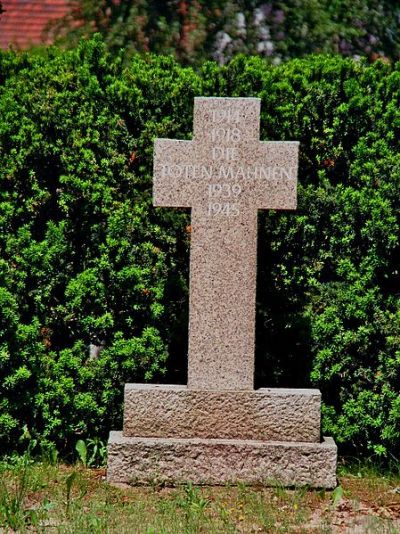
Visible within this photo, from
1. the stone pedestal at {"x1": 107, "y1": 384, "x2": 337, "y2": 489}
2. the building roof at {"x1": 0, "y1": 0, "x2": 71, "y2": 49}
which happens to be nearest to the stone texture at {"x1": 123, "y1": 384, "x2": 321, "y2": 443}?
the stone pedestal at {"x1": 107, "y1": 384, "x2": 337, "y2": 489}

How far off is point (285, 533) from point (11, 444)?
1991 millimetres

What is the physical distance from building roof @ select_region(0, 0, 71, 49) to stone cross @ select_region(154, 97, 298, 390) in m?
6.17

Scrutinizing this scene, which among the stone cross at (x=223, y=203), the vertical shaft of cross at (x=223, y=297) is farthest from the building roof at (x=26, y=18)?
the vertical shaft of cross at (x=223, y=297)

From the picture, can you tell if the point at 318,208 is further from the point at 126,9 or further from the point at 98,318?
the point at 126,9

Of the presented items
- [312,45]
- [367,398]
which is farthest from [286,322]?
[312,45]

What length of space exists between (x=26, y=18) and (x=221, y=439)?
290 inches

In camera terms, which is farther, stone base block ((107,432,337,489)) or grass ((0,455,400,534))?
stone base block ((107,432,337,489))

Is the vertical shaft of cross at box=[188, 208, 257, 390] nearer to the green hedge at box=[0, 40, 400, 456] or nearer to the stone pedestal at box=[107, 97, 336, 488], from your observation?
the stone pedestal at box=[107, 97, 336, 488]

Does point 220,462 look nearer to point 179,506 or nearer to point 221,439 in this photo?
point 221,439

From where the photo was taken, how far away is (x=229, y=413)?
224 inches

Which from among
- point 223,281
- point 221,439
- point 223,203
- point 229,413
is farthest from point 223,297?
point 221,439

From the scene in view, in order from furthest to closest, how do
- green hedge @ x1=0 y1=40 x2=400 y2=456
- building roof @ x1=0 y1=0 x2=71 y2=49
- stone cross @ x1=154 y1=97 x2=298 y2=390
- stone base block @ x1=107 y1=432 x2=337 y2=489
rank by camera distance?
1. building roof @ x1=0 y1=0 x2=71 y2=49
2. green hedge @ x1=0 y1=40 x2=400 y2=456
3. stone cross @ x1=154 y1=97 x2=298 y2=390
4. stone base block @ x1=107 y1=432 x2=337 y2=489

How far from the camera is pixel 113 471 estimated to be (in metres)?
5.62

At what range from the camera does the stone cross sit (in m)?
5.70
